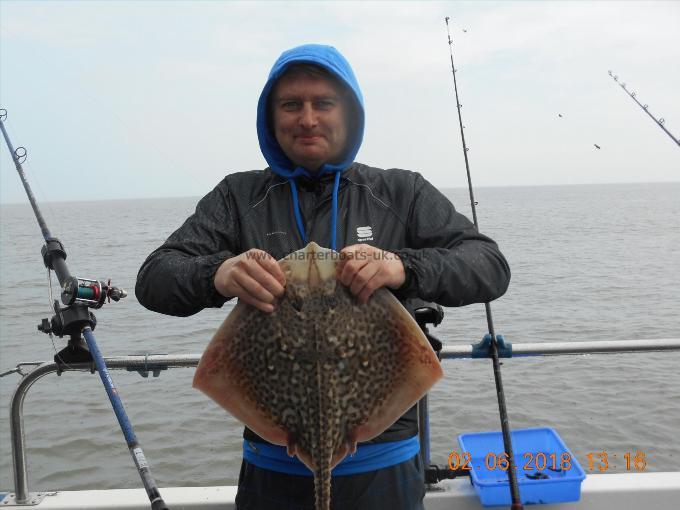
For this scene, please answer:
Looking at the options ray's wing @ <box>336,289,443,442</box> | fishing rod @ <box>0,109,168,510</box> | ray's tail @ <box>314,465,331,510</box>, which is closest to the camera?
ray's tail @ <box>314,465,331,510</box>

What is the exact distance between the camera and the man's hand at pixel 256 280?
6.01ft

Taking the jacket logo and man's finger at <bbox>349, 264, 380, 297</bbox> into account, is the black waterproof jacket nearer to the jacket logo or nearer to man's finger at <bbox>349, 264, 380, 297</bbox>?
the jacket logo

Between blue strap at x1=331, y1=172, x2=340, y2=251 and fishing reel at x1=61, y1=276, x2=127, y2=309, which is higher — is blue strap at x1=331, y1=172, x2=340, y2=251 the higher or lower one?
the higher one

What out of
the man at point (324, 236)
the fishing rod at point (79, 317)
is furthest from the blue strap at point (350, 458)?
the fishing rod at point (79, 317)

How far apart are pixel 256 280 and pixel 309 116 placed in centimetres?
84

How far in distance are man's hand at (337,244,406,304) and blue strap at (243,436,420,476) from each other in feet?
2.15

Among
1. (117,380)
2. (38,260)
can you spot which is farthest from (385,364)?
(38,260)

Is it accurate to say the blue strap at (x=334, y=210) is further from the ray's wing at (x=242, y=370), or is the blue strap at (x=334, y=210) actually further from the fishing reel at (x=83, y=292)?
the fishing reel at (x=83, y=292)

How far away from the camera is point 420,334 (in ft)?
6.31

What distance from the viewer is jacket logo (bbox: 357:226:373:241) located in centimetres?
235

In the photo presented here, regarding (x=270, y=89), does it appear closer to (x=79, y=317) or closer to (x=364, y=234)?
(x=364, y=234)

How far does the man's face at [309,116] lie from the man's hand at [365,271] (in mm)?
692

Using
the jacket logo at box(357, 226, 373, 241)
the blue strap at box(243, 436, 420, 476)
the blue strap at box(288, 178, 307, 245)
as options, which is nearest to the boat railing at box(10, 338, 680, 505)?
the blue strap at box(243, 436, 420, 476)

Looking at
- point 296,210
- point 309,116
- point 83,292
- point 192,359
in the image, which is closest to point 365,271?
point 296,210
